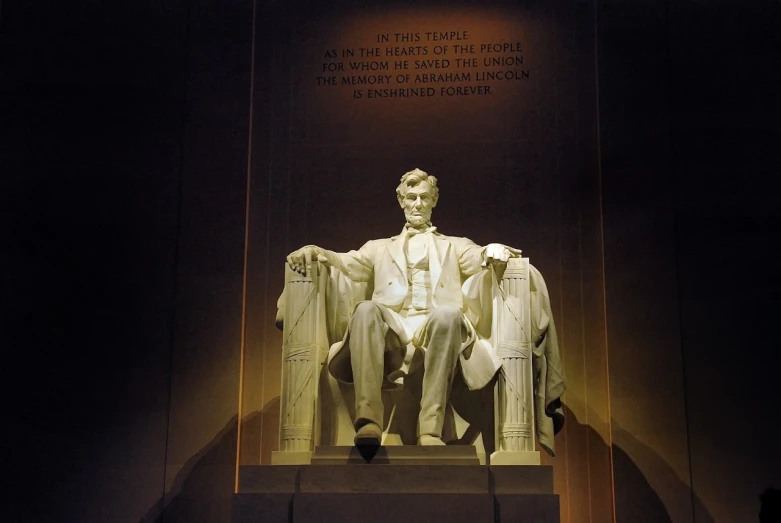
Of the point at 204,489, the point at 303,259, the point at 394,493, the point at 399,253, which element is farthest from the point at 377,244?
the point at 204,489

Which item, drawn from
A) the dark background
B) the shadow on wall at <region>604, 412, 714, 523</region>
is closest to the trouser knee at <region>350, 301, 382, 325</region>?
the dark background

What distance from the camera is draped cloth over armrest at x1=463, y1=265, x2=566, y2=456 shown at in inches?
229

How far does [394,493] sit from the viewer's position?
4.89m

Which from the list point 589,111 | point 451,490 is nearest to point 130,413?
point 451,490

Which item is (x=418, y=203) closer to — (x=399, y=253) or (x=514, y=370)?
(x=399, y=253)

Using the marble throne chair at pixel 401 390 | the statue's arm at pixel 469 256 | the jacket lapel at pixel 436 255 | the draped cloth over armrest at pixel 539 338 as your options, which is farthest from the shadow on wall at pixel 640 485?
the jacket lapel at pixel 436 255

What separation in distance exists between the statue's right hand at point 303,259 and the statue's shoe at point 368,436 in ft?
3.09

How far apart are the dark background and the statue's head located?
145 cm

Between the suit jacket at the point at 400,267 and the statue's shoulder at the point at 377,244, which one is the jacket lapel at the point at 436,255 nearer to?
the suit jacket at the point at 400,267

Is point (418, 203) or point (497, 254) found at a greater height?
point (418, 203)

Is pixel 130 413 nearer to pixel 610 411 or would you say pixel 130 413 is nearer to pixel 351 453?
pixel 351 453

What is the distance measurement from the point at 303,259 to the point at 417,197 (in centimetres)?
105

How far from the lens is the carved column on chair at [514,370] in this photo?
17.8 ft

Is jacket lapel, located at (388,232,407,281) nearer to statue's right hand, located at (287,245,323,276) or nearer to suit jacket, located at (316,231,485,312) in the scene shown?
suit jacket, located at (316,231,485,312)
